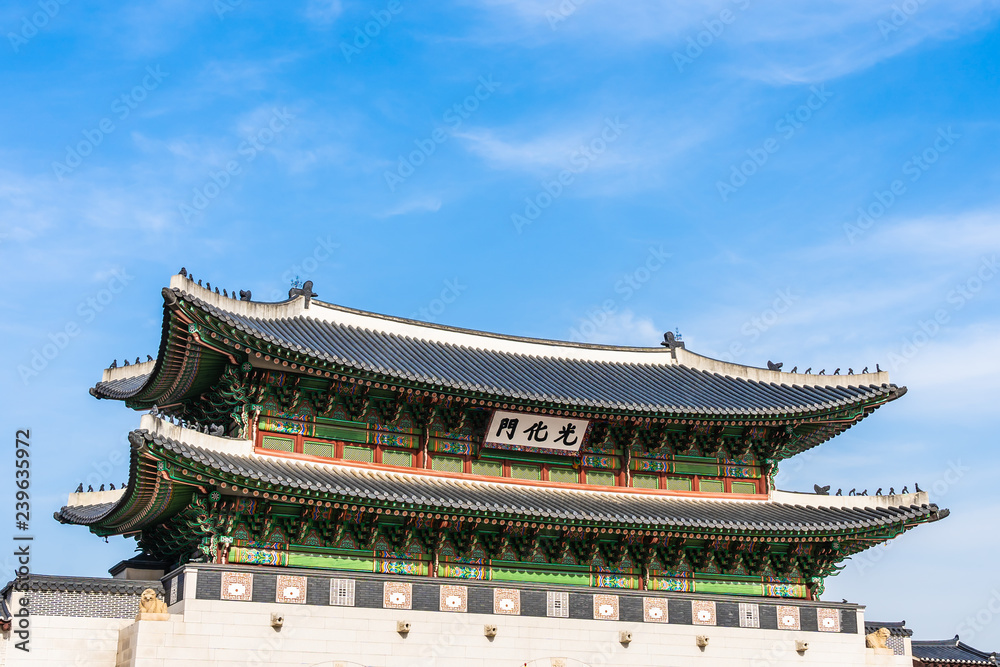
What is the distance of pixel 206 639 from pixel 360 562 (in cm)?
404

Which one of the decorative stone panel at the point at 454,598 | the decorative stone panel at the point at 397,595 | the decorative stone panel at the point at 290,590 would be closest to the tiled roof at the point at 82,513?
the decorative stone panel at the point at 290,590

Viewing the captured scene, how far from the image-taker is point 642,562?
2917cm

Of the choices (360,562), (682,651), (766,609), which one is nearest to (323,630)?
(360,562)

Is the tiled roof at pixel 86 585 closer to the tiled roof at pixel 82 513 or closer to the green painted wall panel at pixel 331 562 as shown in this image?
the green painted wall panel at pixel 331 562

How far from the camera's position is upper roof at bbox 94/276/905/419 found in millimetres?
27219

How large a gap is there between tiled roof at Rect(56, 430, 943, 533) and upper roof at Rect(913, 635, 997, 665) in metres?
9.44

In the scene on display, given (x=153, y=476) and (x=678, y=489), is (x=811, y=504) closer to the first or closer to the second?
(x=678, y=489)

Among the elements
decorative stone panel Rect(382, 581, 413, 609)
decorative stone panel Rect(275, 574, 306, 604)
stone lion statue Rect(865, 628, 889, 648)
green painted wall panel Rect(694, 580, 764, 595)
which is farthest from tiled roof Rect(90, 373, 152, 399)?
stone lion statue Rect(865, 628, 889, 648)

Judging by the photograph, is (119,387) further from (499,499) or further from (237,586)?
(499,499)

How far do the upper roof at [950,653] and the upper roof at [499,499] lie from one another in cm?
923

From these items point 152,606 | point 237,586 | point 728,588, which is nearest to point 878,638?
point 728,588

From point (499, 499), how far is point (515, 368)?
18.9 ft

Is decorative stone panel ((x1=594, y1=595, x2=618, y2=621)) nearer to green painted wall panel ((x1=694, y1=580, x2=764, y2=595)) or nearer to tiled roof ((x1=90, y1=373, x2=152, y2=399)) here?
Answer: green painted wall panel ((x1=694, y1=580, x2=764, y2=595))

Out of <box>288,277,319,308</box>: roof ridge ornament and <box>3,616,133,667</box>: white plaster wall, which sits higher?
<box>288,277,319,308</box>: roof ridge ornament
